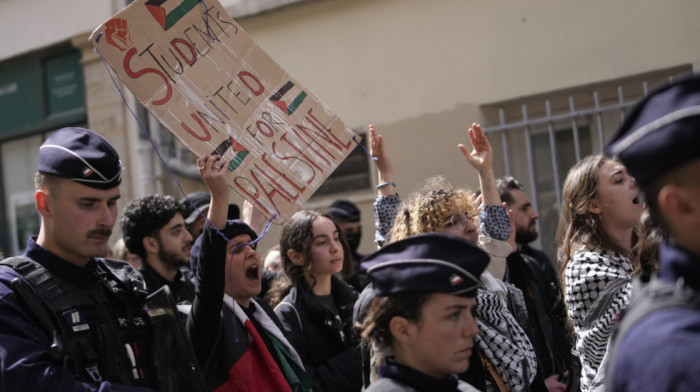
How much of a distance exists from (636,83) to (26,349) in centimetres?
593

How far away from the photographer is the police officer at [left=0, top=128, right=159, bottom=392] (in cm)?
266

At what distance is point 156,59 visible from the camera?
357 cm

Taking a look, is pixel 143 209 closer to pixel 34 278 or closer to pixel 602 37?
pixel 34 278

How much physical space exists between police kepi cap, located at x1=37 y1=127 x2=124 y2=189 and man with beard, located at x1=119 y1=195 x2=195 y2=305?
7.22 ft

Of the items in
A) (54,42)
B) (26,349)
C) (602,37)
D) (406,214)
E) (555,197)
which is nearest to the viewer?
(26,349)

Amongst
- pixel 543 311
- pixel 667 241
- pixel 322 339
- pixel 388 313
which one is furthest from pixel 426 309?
pixel 543 311

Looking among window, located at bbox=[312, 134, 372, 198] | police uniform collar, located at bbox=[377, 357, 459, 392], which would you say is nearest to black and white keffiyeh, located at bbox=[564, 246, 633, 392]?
police uniform collar, located at bbox=[377, 357, 459, 392]

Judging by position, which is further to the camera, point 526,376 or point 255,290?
point 255,290

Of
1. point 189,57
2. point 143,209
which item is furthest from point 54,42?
point 189,57

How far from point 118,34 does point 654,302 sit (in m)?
2.57

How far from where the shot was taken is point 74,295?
9.63 ft

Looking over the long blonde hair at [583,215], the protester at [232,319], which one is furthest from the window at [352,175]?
the long blonde hair at [583,215]

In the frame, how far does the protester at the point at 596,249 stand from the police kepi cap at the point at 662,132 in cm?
173

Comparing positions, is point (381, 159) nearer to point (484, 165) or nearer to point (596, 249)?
point (484, 165)
